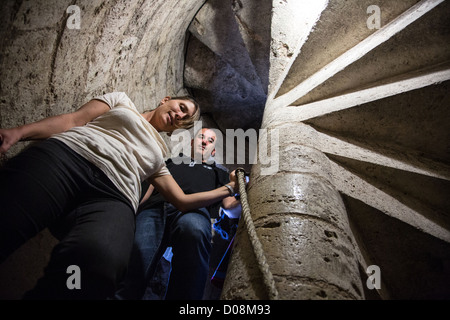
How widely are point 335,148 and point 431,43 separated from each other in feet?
3.90

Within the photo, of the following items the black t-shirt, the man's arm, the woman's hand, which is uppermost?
the black t-shirt

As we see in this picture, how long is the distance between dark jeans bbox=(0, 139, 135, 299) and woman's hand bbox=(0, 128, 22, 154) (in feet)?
0.18

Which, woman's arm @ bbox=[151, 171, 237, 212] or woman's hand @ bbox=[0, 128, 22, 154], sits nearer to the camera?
woman's hand @ bbox=[0, 128, 22, 154]

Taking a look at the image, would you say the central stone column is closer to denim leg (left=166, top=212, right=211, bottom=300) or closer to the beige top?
denim leg (left=166, top=212, right=211, bottom=300)

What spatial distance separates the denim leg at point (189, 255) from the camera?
150cm

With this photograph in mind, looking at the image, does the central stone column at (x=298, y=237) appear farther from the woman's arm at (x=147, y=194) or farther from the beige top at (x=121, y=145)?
the woman's arm at (x=147, y=194)

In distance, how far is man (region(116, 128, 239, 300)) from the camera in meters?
1.54

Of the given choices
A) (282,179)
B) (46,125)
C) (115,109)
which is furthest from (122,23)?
(282,179)

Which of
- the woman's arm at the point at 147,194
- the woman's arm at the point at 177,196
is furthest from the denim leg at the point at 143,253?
the woman's arm at the point at 177,196

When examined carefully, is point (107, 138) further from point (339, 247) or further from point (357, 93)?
point (357, 93)

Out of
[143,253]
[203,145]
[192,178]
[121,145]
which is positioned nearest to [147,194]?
[192,178]

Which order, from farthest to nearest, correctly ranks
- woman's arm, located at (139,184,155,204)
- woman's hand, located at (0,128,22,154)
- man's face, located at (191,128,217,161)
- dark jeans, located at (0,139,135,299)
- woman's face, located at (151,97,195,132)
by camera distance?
man's face, located at (191,128,217,161) → woman's arm, located at (139,184,155,204) → woman's face, located at (151,97,195,132) → woman's hand, located at (0,128,22,154) → dark jeans, located at (0,139,135,299)

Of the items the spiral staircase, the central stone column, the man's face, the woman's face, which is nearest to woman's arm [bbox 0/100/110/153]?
the woman's face

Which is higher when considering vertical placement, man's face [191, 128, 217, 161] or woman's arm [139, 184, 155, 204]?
man's face [191, 128, 217, 161]
